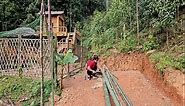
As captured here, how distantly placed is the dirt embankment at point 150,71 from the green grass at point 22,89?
11.3ft

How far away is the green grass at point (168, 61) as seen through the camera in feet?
29.8

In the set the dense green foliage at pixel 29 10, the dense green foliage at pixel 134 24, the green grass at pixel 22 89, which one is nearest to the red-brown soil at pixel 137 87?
the dense green foliage at pixel 134 24

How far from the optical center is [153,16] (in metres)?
13.7

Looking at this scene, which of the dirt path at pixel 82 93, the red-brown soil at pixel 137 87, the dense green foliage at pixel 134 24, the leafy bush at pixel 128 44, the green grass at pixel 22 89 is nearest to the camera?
the red-brown soil at pixel 137 87

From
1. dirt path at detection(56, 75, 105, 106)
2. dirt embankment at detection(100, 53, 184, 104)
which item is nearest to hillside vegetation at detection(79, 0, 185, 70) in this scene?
dirt embankment at detection(100, 53, 184, 104)

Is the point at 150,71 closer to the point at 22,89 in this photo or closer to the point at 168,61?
the point at 168,61

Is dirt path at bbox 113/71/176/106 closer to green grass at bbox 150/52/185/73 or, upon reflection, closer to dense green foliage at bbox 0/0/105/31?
green grass at bbox 150/52/185/73

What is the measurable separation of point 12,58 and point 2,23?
8.51m

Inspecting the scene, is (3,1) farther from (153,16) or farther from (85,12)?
(153,16)

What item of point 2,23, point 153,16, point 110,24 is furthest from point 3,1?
point 153,16

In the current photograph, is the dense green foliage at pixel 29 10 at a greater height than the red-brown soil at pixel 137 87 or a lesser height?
greater

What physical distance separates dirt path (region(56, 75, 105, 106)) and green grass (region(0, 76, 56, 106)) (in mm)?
809

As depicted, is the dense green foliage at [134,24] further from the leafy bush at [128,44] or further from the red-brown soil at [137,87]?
the red-brown soil at [137,87]

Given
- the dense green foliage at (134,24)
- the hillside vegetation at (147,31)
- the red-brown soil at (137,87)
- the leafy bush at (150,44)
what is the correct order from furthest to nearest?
the leafy bush at (150,44) < the dense green foliage at (134,24) < the hillside vegetation at (147,31) < the red-brown soil at (137,87)
